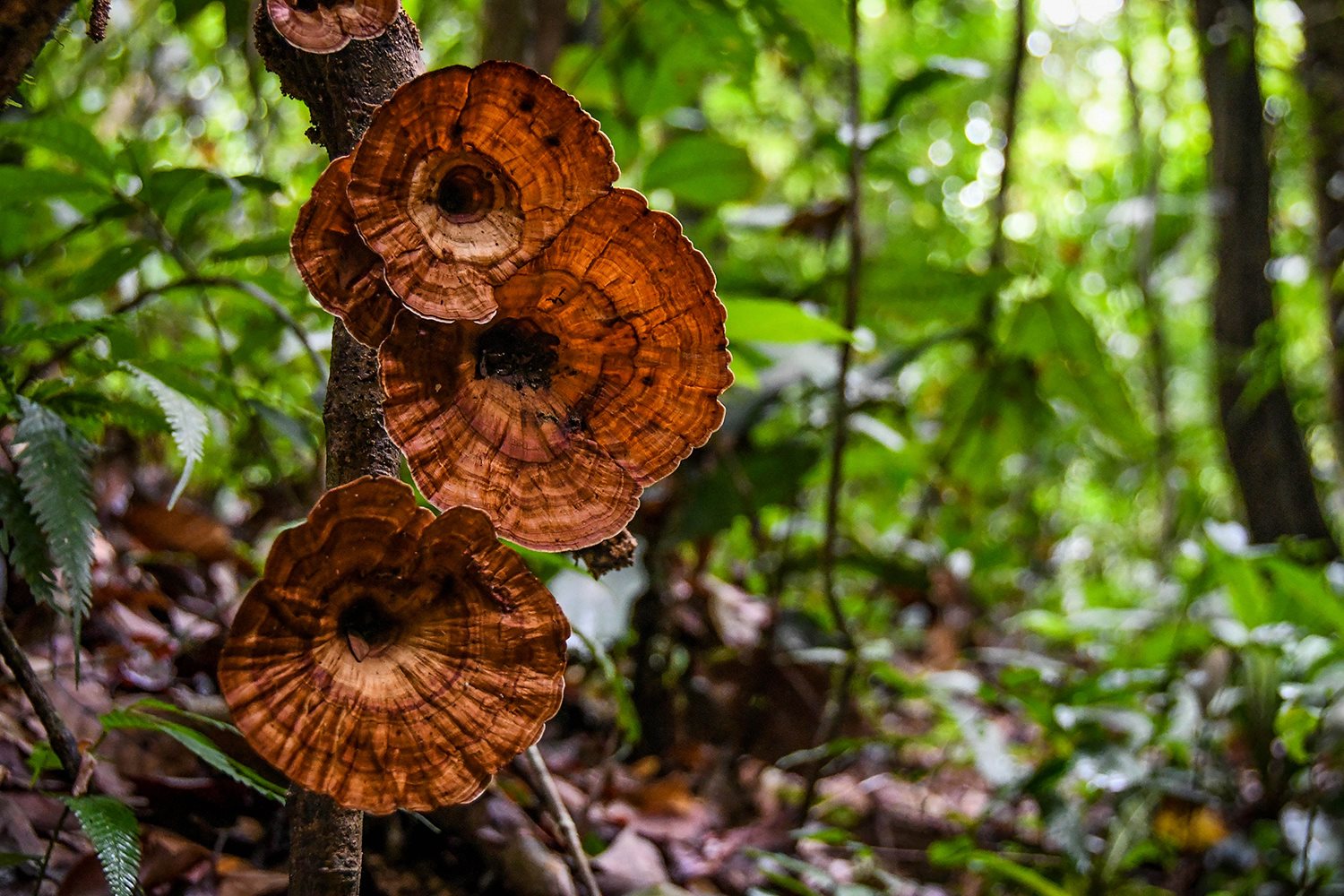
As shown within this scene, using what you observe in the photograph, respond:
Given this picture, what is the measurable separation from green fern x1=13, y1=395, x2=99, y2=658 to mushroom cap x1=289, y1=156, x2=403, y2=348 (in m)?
0.31

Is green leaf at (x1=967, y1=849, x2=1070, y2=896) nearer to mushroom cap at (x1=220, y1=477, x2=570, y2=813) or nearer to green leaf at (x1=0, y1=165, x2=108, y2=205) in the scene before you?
mushroom cap at (x1=220, y1=477, x2=570, y2=813)

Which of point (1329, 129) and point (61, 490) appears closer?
point (61, 490)

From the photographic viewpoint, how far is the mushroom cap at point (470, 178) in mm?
740

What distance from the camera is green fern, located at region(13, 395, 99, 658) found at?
2.70 feet

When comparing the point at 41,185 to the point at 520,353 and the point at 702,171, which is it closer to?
the point at 520,353

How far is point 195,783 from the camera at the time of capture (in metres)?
1.24

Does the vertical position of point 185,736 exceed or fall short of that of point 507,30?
it falls short

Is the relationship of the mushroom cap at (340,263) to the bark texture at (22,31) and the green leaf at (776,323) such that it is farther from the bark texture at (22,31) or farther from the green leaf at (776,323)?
the green leaf at (776,323)

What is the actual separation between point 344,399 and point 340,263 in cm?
13

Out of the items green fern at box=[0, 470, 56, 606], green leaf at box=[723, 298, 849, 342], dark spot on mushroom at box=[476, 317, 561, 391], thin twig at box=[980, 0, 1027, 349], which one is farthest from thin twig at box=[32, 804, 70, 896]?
thin twig at box=[980, 0, 1027, 349]

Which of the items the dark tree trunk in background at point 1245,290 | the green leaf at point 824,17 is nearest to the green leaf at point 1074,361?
the green leaf at point 824,17

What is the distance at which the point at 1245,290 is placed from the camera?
3350 millimetres

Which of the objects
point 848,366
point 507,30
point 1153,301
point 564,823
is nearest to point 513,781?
point 564,823

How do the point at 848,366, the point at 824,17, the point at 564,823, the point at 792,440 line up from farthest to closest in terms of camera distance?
the point at 792,440, the point at 848,366, the point at 824,17, the point at 564,823
